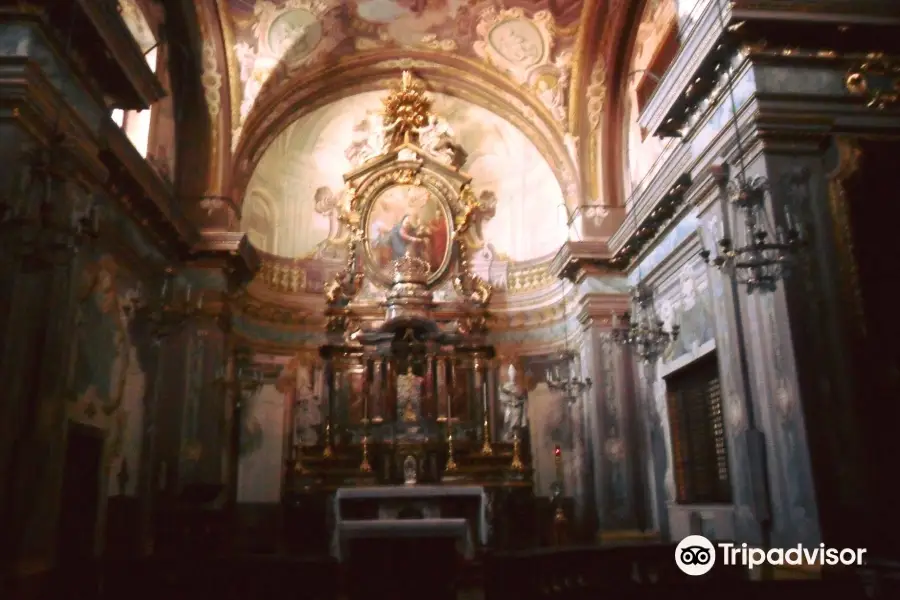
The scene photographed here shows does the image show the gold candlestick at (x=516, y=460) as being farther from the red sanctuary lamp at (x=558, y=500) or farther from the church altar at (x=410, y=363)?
the red sanctuary lamp at (x=558, y=500)

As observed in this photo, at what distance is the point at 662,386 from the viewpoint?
1091 cm

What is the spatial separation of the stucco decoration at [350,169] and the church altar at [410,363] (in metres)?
0.51

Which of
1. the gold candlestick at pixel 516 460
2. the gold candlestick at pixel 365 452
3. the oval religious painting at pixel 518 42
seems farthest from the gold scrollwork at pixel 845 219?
the gold candlestick at pixel 365 452

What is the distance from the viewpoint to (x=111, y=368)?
30.5 ft

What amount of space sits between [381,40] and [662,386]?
27.4 ft

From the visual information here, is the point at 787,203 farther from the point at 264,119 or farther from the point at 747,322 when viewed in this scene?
the point at 264,119

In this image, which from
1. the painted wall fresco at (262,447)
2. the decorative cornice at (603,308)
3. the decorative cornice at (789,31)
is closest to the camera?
the decorative cornice at (789,31)

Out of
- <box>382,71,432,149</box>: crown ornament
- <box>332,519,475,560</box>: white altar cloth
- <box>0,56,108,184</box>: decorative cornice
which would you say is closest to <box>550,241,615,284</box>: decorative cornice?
<box>382,71,432,149</box>: crown ornament

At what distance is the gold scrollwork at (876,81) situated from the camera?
7.26 metres

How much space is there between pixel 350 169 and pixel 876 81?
396 inches

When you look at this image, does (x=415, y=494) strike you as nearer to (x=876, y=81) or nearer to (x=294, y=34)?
(x=876, y=81)

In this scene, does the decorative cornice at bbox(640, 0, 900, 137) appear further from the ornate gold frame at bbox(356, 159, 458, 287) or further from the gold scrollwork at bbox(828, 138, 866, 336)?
the ornate gold frame at bbox(356, 159, 458, 287)

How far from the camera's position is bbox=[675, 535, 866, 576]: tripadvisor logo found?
16.8 feet

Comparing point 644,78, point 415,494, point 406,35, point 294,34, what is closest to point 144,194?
point 294,34
